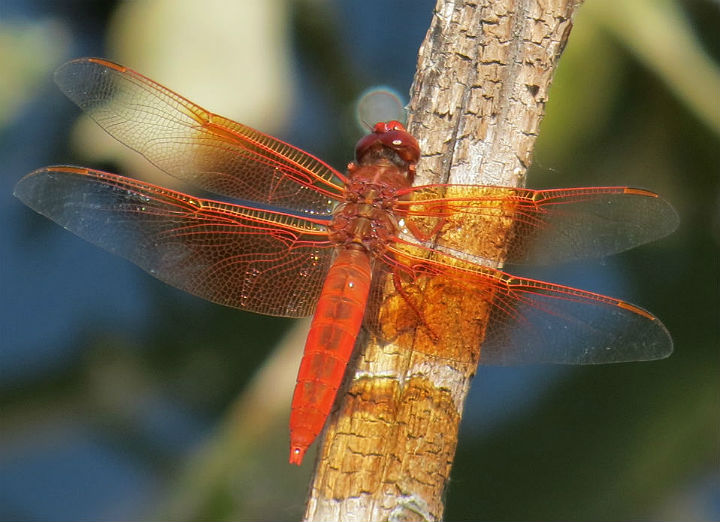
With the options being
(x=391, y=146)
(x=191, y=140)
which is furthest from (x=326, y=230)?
(x=191, y=140)

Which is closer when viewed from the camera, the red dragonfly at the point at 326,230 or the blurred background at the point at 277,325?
the red dragonfly at the point at 326,230

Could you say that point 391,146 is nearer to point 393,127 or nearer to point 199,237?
point 393,127

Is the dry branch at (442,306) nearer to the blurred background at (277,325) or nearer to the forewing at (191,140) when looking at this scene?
the forewing at (191,140)

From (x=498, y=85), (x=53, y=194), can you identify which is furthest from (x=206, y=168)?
(x=498, y=85)

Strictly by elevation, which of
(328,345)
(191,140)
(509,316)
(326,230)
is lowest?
(328,345)

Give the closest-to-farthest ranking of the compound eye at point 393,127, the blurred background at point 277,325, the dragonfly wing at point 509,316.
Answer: the dragonfly wing at point 509,316
the compound eye at point 393,127
the blurred background at point 277,325

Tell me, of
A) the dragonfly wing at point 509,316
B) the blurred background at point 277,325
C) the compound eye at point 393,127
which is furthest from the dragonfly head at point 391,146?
the blurred background at point 277,325

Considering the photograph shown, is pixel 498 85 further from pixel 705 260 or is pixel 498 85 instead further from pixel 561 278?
pixel 705 260
